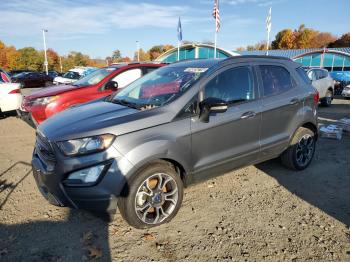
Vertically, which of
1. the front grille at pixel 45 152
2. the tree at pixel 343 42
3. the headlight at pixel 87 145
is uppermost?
the tree at pixel 343 42

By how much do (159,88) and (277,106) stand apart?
1.71 meters

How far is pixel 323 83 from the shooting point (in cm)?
1250

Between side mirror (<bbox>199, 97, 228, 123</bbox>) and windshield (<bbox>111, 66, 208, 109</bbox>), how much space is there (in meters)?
0.29

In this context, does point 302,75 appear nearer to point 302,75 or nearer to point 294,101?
point 302,75

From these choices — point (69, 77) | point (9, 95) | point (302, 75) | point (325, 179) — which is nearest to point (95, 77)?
point (9, 95)

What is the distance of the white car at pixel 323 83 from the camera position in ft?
40.3

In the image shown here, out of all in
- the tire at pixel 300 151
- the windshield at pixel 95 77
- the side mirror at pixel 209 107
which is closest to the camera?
the side mirror at pixel 209 107

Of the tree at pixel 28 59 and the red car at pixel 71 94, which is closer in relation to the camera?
the red car at pixel 71 94

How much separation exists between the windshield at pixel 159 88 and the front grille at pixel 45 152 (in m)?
1.06

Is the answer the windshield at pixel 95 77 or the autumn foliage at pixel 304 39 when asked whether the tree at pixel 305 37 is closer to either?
the autumn foliage at pixel 304 39

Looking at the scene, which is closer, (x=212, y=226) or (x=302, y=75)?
(x=212, y=226)

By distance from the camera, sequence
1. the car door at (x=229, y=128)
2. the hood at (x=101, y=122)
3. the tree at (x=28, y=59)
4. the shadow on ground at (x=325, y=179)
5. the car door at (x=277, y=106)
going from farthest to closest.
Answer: the tree at (x=28, y=59) < the car door at (x=277, y=106) < the shadow on ground at (x=325, y=179) < the car door at (x=229, y=128) < the hood at (x=101, y=122)

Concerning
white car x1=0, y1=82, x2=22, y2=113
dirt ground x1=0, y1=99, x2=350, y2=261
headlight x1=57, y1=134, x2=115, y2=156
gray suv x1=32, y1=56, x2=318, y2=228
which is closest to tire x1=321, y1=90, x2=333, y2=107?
dirt ground x1=0, y1=99, x2=350, y2=261

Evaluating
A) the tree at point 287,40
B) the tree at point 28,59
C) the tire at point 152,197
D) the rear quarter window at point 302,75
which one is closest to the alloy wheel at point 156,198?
the tire at point 152,197
